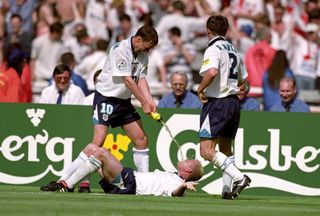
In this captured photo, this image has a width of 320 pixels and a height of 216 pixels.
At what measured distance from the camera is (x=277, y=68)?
2545cm

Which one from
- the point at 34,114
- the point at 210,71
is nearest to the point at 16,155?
the point at 34,114

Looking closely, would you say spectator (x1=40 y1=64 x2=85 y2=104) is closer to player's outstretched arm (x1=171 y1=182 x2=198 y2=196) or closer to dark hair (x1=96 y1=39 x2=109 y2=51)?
dark hair (x1=96 y1=39 x2=109 y2=51)

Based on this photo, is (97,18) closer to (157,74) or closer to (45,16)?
(45,16)

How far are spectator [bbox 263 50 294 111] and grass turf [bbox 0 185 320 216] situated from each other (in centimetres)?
782

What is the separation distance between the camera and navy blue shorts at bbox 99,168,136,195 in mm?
16984

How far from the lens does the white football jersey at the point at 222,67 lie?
55.4 feet

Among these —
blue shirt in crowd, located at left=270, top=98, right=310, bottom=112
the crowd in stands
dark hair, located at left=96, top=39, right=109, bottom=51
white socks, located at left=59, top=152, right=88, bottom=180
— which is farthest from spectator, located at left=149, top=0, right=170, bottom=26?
white socks, located at left=59, top=152, right=88, bottom=180

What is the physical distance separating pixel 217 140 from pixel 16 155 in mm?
4111

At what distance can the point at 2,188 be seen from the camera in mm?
18969

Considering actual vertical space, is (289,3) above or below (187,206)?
above

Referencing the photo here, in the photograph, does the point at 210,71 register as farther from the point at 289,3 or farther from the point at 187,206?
the point at 289,3

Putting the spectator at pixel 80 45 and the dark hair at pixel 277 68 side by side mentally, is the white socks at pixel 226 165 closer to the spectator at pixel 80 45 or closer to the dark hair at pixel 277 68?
the dark hair at pixel 277 68

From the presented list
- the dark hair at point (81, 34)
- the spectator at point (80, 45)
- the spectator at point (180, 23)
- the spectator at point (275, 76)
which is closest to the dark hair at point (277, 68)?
the spectator at point (275, 76)

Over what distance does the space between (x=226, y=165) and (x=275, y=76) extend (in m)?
8.75
